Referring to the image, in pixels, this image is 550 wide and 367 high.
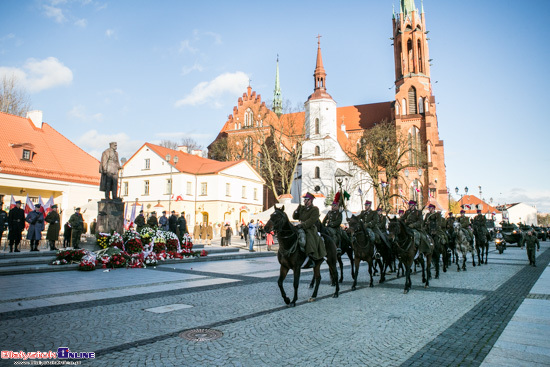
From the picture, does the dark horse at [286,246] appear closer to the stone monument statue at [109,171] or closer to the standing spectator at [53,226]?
the stone monument statue at [109,171]

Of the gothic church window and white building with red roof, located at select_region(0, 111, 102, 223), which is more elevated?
the gothic church window

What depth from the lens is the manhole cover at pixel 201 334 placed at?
534cm

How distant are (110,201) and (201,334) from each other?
37.4 ft

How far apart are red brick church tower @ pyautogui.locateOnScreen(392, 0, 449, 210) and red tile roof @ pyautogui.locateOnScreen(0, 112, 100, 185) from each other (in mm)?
42425

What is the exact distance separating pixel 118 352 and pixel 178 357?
85 centimetres

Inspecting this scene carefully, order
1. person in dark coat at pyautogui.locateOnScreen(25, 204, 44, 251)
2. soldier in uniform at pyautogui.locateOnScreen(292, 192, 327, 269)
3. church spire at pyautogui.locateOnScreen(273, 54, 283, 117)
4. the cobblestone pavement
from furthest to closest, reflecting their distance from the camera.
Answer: church spire at pyautogui.locateOnScreen(273, 54, 283, 117) < person in dark coat at pyautogui.locateOnScreen(25, 204, 44, 251) < soldier in uniform at pyautogui.locateOnScreen(292, 192, 327, 269) < the cobblestone pavement

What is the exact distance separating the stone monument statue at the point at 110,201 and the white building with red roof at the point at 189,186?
26807mm

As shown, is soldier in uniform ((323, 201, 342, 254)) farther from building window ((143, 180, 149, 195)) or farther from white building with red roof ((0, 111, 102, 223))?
building window ((143, 180, 149, 195))

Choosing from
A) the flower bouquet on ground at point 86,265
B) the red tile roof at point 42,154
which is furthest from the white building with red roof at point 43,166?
the flower bouquet on ground at point 86,265

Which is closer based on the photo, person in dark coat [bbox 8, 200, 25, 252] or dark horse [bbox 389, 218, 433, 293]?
dark horse [bbox 389, 218, 433, 293]

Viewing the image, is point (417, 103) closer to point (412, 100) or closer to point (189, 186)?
point (412, 100)

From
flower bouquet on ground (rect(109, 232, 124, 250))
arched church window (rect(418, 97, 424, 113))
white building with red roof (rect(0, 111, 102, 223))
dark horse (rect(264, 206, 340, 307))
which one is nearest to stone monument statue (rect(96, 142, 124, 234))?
flower bouquet on ground (rect(109, 232, 124, 250))

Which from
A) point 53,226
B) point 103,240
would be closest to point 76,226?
point 53,226

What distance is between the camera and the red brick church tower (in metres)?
55.4
